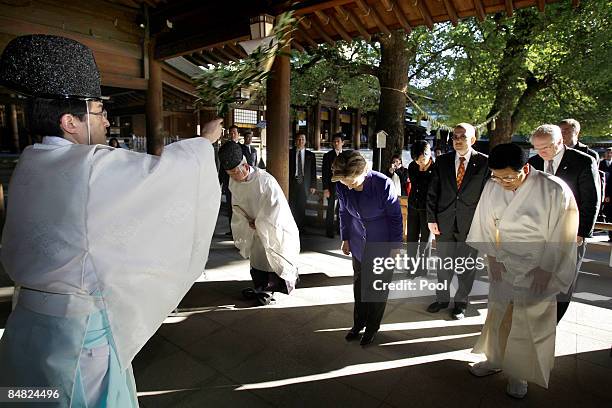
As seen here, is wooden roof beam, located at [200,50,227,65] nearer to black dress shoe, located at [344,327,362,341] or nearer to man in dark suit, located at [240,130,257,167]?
man in dark suit, located at [240,130,257,167]

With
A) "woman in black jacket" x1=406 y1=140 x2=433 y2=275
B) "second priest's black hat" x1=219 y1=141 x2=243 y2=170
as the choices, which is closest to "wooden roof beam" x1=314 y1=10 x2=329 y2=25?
"woman in black jacket" x1=406 y1=140 x2=433 y2=275

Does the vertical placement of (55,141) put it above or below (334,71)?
below

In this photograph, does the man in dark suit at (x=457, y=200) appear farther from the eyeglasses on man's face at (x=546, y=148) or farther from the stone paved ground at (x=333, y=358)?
the eyeglasses on man's face at (x=546, y=148)

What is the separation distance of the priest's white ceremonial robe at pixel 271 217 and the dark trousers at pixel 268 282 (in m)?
0.09

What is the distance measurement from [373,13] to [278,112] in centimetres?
177

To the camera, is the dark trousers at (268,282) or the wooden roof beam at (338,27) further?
the wooden roof beam at (338,27)

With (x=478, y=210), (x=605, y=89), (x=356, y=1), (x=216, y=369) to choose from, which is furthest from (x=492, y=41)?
(x=216, y=369)

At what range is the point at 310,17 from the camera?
4871mm

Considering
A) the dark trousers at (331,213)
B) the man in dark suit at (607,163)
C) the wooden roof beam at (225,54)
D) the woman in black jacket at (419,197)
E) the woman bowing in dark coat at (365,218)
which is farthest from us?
the man in dark suit at (607,163)

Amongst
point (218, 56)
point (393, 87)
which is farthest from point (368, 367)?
point (393, 87)

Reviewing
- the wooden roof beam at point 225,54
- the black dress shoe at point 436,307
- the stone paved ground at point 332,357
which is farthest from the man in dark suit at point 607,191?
the wooden roof beam at point 225,54

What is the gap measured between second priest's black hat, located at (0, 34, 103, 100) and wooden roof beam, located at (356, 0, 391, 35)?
346 cm

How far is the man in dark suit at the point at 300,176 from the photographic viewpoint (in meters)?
7.80

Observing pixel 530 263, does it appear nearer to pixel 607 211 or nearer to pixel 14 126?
pixel 607 211
